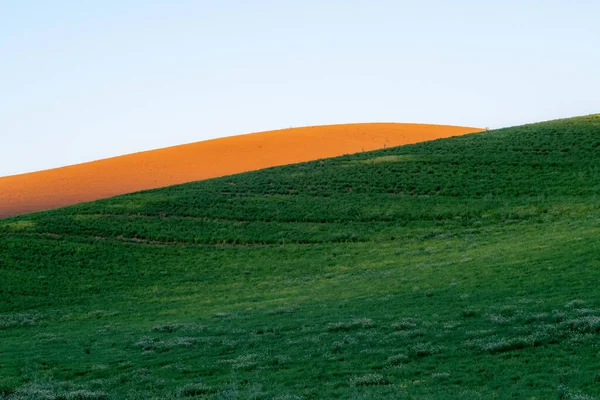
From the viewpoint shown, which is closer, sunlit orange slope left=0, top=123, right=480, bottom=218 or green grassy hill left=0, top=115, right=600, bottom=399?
green grassy hill left=0, top=115, right=600, bottom=399

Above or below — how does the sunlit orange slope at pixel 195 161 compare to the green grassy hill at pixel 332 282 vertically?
above

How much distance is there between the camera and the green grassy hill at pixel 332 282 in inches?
627

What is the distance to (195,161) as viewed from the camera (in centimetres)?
10225

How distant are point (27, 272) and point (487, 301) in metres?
28.9

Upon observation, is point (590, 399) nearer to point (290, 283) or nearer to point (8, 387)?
point (8, 387)

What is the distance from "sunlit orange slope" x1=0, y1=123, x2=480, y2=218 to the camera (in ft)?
283

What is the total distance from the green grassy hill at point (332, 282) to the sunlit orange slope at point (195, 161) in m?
22.8

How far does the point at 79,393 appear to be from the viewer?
52.9ft

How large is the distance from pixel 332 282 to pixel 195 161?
71441mm

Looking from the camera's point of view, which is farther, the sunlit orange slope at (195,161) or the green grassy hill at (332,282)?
the sunlit orange slope at (195,161)

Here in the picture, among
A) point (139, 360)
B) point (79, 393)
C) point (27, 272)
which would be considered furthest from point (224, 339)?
point (27, 272)

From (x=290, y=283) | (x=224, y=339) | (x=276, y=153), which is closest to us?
(x=224, y=339)

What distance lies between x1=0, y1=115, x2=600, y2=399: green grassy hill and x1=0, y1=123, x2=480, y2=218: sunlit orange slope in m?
22.8

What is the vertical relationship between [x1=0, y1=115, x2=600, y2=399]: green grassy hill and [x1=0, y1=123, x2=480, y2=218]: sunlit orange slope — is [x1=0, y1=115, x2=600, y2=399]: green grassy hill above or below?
below
